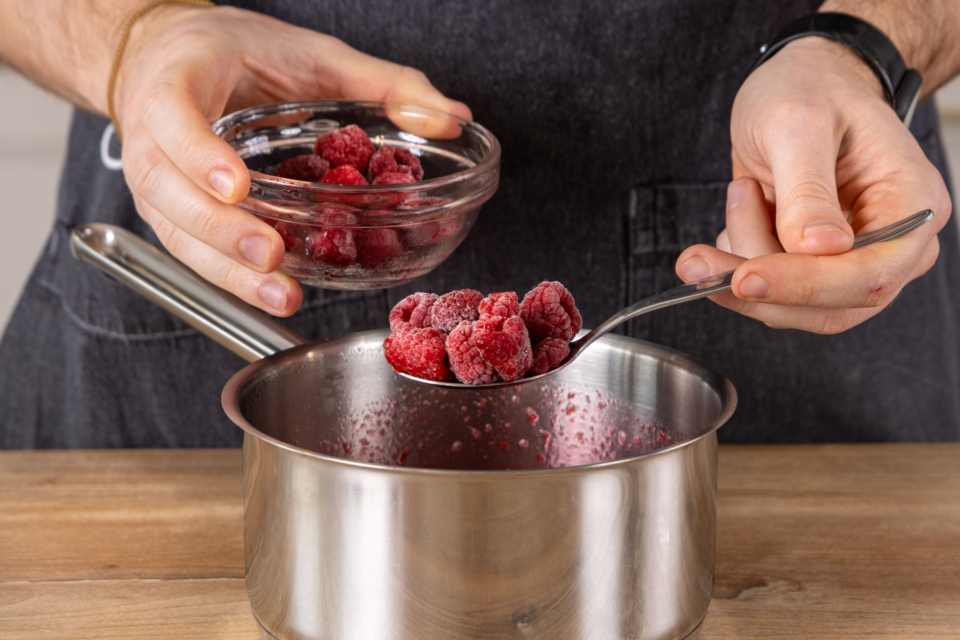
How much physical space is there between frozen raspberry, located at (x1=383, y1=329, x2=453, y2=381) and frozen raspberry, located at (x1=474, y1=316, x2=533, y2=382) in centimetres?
4

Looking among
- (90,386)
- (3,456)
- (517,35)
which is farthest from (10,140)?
(517,35)

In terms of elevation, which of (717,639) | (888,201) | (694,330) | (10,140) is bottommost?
(717,639)

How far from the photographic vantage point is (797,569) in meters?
0.63

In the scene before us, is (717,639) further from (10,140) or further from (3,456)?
(10,140)

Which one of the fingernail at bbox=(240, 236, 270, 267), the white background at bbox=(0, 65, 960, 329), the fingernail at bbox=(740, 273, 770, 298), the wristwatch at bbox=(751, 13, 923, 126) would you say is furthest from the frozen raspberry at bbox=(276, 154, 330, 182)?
the white background at bbox=(0, 65, 960, 329)

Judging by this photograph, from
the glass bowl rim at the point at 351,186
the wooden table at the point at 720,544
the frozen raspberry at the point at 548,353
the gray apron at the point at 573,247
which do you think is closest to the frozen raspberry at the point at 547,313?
the frozen raspberry at the point at 548,353

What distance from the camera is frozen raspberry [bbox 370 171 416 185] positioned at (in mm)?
656

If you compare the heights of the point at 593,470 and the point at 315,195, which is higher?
the point at 315,195

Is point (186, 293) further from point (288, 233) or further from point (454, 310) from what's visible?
point (454, 310)

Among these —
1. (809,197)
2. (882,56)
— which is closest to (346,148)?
(809,197)

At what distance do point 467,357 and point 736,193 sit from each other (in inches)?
11.2

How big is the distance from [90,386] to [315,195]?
0.56m

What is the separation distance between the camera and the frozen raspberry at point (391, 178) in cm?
66

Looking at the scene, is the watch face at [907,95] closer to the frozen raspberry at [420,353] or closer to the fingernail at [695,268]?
the fingernail at [695,268]
